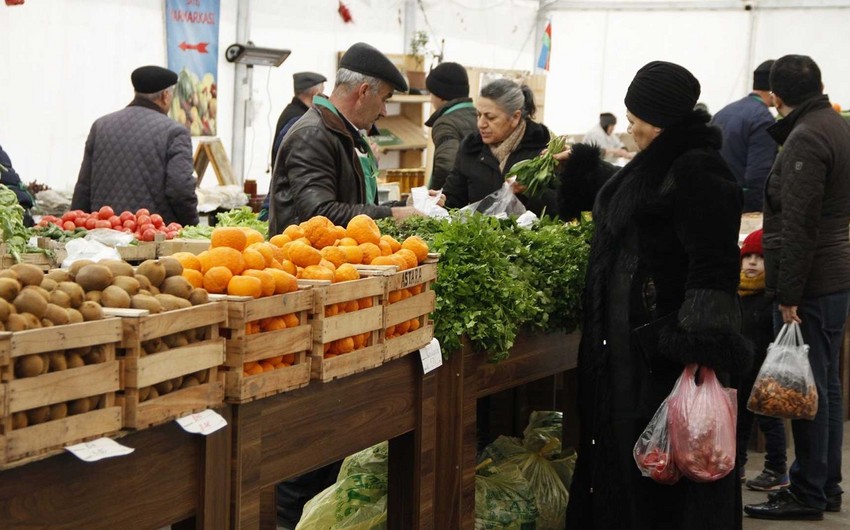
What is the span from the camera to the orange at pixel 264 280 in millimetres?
2707

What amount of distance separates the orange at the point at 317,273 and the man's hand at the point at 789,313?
9.20 feet

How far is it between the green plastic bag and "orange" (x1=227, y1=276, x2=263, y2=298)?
1.85m

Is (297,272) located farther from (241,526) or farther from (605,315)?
(605,315)

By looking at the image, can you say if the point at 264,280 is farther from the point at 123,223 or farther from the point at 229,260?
the point at 123,223

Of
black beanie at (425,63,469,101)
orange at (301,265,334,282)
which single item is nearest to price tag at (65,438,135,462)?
orange at (301,265,334,282)

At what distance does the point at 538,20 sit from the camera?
49.9 feet

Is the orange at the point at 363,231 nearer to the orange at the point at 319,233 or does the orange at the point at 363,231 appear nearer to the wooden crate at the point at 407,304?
the orange at the point at 319,233

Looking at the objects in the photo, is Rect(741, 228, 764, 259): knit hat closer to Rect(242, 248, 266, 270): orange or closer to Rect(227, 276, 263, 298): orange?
Rect(242, 248, 266, 270): orange

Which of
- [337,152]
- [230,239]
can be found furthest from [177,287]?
[337,152]

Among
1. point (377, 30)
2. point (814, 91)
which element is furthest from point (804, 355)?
point (377, 30)

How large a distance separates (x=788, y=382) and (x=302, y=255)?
9.32 ft

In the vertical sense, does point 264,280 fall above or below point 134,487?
above

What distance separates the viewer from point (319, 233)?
3.36m

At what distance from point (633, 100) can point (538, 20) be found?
11.8m
